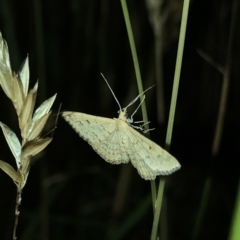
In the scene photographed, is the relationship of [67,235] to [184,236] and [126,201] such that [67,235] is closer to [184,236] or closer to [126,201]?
[126,201]

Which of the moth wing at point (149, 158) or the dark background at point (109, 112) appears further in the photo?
the dark background at point (109, 112)

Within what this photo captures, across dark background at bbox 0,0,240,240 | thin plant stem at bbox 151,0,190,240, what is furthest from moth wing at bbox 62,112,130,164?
dark background at bbox 0,0,240,240

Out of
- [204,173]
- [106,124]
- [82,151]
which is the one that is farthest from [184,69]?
[106,124]

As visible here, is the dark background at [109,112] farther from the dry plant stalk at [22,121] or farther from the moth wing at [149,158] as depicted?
the dry plant stalk at [22,121]

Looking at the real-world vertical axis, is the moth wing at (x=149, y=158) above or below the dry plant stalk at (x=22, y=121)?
below

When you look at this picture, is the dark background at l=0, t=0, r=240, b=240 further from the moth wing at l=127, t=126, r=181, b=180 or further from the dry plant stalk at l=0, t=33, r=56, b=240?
the dry plant stalk at l=0, t=33, r=56, b=240

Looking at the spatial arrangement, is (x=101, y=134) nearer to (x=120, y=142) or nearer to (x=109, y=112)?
(x=120, y=142)

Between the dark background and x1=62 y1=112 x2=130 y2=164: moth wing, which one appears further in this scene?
the dark background

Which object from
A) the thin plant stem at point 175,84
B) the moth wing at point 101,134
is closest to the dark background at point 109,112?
the moth wing at point 101,134
